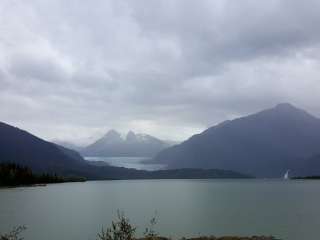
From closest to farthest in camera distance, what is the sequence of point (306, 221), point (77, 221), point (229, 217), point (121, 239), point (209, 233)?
point (121, 239) → point (209, 233) → point (306, 221) → point (77, 221) → point (229, 217)

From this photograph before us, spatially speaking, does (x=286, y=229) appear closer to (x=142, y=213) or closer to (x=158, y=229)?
(x=158, y=229)

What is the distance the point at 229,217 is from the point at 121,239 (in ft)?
252

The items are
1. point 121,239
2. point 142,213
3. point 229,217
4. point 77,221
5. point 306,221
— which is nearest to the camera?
point 121,239

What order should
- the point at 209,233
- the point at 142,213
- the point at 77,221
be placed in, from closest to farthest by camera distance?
1. the point at 209,233
2. the point at 77,221
3. the point at 142,213

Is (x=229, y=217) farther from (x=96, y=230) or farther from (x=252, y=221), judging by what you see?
(x=96, y=230)

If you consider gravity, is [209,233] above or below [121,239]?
below

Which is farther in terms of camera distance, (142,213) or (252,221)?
(142,213)

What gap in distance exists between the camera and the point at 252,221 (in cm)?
8738

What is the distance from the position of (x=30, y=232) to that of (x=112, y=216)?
1106 inches

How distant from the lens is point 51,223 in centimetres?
8669

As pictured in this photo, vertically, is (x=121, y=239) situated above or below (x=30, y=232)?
above

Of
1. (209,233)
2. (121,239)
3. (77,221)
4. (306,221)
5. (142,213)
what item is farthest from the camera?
(142,213)

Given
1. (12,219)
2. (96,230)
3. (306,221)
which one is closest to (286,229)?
(306,221)

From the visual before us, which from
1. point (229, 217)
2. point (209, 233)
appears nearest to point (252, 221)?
point (229, 217)
